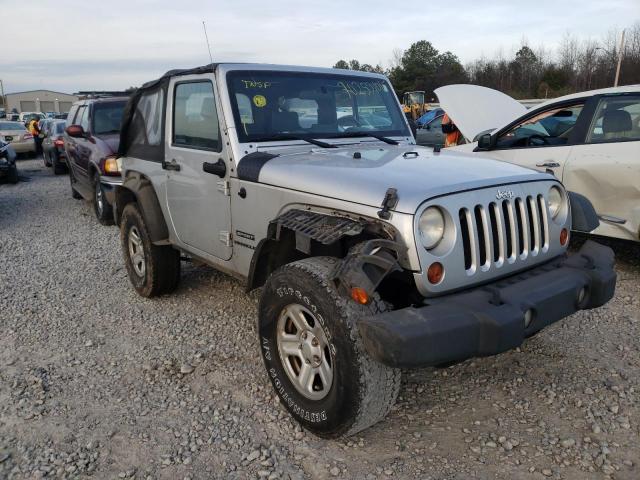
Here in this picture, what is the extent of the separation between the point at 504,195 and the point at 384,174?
63 centimetres

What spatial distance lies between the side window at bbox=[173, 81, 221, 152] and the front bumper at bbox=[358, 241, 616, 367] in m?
1.96

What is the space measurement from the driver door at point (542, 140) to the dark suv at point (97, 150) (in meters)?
5.11

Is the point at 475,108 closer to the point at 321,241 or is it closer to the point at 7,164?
the point at 321,241

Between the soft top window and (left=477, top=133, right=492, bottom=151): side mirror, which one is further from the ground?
the soft top window

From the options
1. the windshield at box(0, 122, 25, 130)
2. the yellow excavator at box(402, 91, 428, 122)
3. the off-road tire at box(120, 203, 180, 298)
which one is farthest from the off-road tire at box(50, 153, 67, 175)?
the yellow excavator at box(402, 91, 428, 122)

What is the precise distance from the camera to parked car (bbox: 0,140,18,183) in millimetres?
12633

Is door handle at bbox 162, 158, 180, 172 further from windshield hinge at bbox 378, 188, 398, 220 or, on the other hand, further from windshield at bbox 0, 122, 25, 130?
windshield at bbox 0, 122, 25, 130

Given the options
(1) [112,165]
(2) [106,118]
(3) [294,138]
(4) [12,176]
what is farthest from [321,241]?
(4) [12,176]

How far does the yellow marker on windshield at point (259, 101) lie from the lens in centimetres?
389

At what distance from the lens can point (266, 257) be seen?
3.52 m

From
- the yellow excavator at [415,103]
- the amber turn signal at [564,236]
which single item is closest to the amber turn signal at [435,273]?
the amber turn signal at [564,236]

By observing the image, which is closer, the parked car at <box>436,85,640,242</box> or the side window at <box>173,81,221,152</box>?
the side window at <box>173,81,221,152</box>

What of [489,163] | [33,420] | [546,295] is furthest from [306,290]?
[33,420]

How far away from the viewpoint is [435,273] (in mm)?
2662
